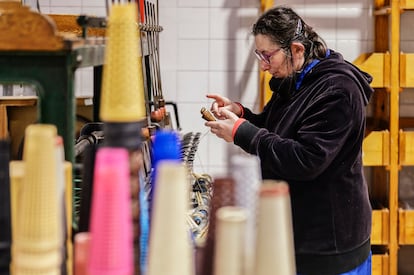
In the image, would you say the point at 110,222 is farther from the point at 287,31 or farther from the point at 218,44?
the point at 218,44

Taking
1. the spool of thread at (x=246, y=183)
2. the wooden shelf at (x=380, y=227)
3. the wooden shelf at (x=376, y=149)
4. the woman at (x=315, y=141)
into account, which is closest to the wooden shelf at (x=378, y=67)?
the wooden shelf at (x=376, y=149)

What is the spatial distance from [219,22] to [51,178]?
3.01 meters

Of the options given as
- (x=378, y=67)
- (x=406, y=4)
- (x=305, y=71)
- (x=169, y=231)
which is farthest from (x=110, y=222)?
(x=406, y=4)

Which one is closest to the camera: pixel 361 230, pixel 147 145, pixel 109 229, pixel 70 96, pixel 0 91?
pixel 109 229

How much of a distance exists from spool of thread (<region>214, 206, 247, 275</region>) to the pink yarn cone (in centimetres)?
10

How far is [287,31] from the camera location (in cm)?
201

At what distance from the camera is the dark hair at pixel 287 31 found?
6.60ft

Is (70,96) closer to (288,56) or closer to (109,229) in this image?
(109,229)

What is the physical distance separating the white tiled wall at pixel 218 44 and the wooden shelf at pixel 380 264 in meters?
0.93

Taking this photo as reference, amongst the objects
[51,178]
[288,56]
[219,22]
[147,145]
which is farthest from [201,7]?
[51,178]

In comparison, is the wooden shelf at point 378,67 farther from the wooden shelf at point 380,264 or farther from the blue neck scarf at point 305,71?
the blue neck scarf at point 305,71

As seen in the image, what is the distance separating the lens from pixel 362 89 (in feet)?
6.41

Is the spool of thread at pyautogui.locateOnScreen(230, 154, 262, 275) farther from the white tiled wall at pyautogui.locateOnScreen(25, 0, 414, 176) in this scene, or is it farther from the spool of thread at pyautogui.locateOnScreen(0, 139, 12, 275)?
the white tiled wall at pyautogui.locateOnScreen(25, 0, 414, 176)

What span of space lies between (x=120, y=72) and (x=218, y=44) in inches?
114
